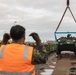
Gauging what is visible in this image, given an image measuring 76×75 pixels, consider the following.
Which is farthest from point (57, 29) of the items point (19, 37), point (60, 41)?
point (19, 37)

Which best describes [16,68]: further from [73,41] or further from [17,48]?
[73,41]

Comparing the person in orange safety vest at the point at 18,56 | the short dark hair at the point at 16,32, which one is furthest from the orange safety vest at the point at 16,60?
the short dark hair at the point at 16,32

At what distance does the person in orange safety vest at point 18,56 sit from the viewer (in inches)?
188

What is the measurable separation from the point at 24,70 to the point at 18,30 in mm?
509

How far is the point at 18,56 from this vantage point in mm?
4812

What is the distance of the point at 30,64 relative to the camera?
489cm

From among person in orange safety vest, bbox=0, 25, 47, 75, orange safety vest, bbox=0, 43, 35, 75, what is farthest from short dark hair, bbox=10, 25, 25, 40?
orange safety vest, bbox=0, 43, 35, 75

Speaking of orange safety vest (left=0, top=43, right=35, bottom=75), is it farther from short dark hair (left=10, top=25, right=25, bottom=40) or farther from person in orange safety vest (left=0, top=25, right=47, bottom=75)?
short dark hair (left=10, top=25, right=25, bottom=40)

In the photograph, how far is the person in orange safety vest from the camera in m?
4.77

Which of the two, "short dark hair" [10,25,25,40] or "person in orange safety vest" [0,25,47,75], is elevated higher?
"short dark hair" [10,25,25,40]

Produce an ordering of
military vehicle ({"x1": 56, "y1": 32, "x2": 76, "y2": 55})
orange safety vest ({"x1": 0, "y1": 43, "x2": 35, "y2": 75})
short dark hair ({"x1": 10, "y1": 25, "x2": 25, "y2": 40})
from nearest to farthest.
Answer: orange safety vest ({"x1": 0, "y1": 43, "x2": 35, "y2": 75}) < short dark hair ({"x1": 10, "y1": 25, "x2": 25, "y2": 40}) < military vehicle ({"x1": 56, "y1": 32, "x2": 76, "y2": 55})

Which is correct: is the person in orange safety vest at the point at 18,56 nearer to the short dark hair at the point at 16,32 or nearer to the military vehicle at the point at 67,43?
the short dark hair at the point at 16,32

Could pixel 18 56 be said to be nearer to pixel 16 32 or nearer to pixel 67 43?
pixel 16 32

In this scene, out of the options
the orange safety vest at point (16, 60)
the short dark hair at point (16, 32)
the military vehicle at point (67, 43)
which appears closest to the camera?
the orange safety vest at point (16, 60)
